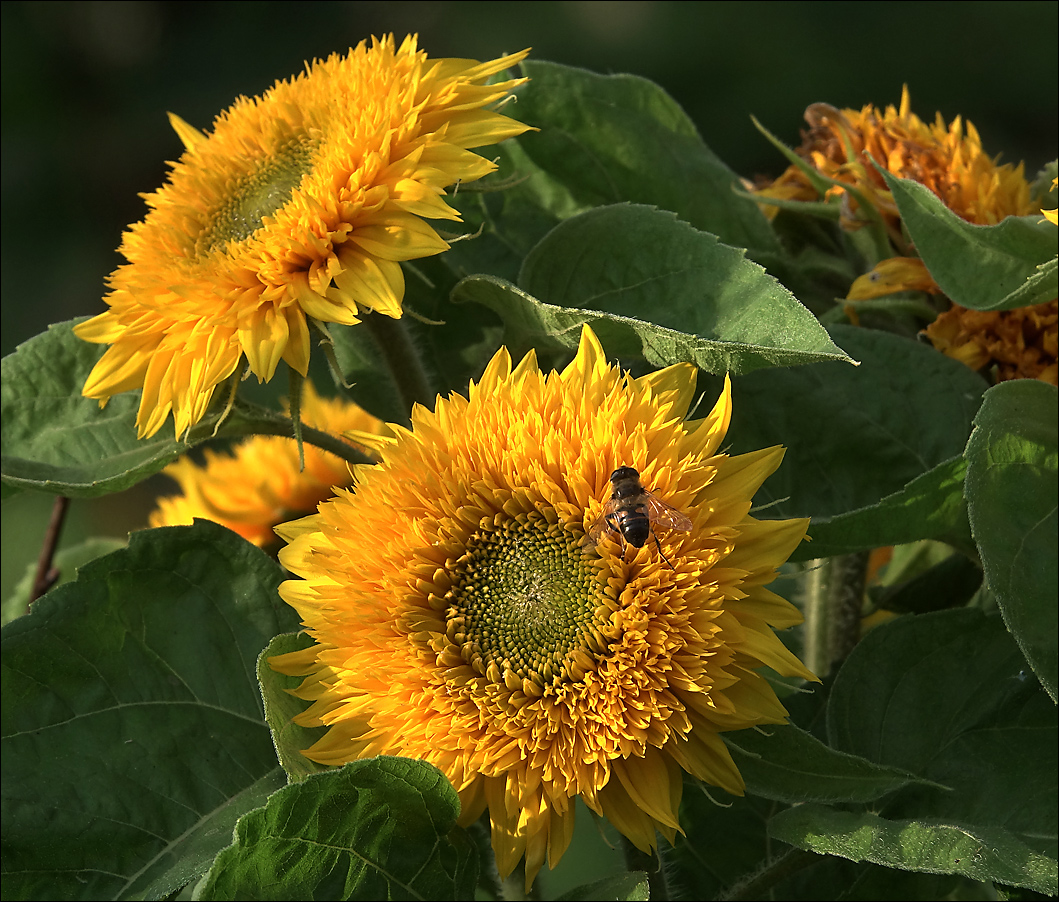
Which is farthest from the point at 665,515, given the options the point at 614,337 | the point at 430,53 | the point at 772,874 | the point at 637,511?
the point at 430,53

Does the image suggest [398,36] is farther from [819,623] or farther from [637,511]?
[637,511]

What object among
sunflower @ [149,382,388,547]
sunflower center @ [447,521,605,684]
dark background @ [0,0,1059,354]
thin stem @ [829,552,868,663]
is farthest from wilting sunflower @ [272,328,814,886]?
dark background @ [0,0,1059,354]

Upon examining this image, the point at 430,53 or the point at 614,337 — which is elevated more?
the point at 430,53

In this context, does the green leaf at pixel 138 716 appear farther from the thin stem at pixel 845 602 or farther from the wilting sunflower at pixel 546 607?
the thin stem at pixel 845 602

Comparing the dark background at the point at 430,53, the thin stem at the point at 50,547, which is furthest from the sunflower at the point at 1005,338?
the dark background at the point at 430,53

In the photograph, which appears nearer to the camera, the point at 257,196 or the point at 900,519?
the point at 900,519

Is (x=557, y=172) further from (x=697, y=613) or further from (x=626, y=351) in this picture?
(x=697, y=613)

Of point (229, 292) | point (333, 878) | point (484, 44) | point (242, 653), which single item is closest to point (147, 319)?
point (229, 292)

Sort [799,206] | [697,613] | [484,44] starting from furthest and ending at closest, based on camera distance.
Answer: [484,44] → [799,206] → [697,613]
